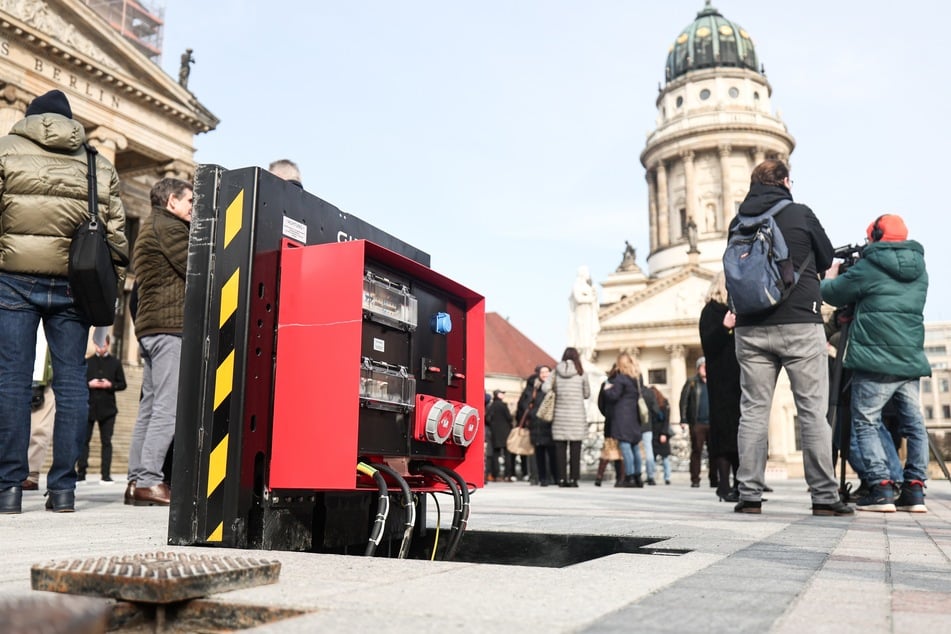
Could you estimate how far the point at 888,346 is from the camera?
628 centimetres

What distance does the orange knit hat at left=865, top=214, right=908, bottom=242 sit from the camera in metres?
6.47

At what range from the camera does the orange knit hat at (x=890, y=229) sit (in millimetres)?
6469

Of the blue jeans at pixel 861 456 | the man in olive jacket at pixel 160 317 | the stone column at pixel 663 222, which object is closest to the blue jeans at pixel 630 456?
the blue jeans at pixel 861 456

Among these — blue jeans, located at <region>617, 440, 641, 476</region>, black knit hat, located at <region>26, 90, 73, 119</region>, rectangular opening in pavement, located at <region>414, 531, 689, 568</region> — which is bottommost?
rectangular opening in pavement, located at <region>414, 531, 689, 568</region>

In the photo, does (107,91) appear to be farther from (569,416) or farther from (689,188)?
(689,188)

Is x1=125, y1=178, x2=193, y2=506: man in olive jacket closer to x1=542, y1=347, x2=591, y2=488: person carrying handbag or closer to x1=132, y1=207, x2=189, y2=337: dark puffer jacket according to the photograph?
x1=132, y1=207, x2=189, y2=337: dark puffer jacket

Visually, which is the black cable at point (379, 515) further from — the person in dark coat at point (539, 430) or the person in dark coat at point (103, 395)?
the person in dark coat at point (539, 430)

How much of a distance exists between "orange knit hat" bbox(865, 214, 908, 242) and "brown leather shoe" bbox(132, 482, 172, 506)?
5482 millimetres

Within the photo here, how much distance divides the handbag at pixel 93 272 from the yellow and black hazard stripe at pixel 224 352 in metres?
1.85

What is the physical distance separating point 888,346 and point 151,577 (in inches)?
233

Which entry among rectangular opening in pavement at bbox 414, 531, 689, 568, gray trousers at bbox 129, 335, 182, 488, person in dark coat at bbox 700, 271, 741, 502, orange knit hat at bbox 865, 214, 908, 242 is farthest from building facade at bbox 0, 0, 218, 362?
rectangular opening in pavement at bbox 414, 531, 689, 568

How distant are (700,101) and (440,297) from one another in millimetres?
72387

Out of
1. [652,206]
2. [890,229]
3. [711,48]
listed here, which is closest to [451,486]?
[890,229]

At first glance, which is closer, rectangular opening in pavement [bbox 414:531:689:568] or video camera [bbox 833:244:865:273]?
rectangular opening in pavement [bbox 414:531:689:568]
